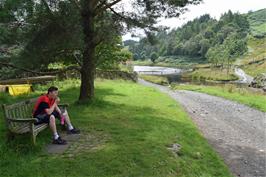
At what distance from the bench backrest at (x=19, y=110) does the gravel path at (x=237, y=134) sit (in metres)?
5.93

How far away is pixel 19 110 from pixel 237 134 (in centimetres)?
812

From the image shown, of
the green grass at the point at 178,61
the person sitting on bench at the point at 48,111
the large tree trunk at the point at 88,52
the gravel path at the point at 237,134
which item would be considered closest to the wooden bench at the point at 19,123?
the person sitting on bench at the point at 48,111

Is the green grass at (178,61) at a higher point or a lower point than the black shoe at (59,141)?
higher

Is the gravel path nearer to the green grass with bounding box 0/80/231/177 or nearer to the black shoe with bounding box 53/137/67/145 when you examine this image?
the green grass with bounding box 0/80/231/177

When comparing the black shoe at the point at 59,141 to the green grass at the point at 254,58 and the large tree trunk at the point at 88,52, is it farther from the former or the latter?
the green grass at the point at 254,58

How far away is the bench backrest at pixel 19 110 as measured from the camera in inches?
357

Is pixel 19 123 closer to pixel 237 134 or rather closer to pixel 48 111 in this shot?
pixel 48 111

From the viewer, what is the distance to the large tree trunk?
15224mm

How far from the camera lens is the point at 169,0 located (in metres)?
15.4

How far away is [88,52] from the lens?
51.9 feet

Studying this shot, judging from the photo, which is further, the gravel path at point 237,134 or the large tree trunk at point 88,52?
the large tree trunk at point 88,52

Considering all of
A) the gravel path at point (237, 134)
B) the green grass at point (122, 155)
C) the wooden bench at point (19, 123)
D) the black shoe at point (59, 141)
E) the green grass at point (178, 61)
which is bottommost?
the gravel path at point (237, 134)

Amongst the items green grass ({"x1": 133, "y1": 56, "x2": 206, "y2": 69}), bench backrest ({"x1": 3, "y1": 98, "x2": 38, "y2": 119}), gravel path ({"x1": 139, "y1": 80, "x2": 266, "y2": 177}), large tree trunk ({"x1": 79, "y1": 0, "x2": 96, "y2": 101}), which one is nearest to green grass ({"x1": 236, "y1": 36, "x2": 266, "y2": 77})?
green grass ({"x1": 133, "y1": 56, "x2": 206, "y2": 69})

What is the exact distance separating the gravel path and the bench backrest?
593 centimetres
